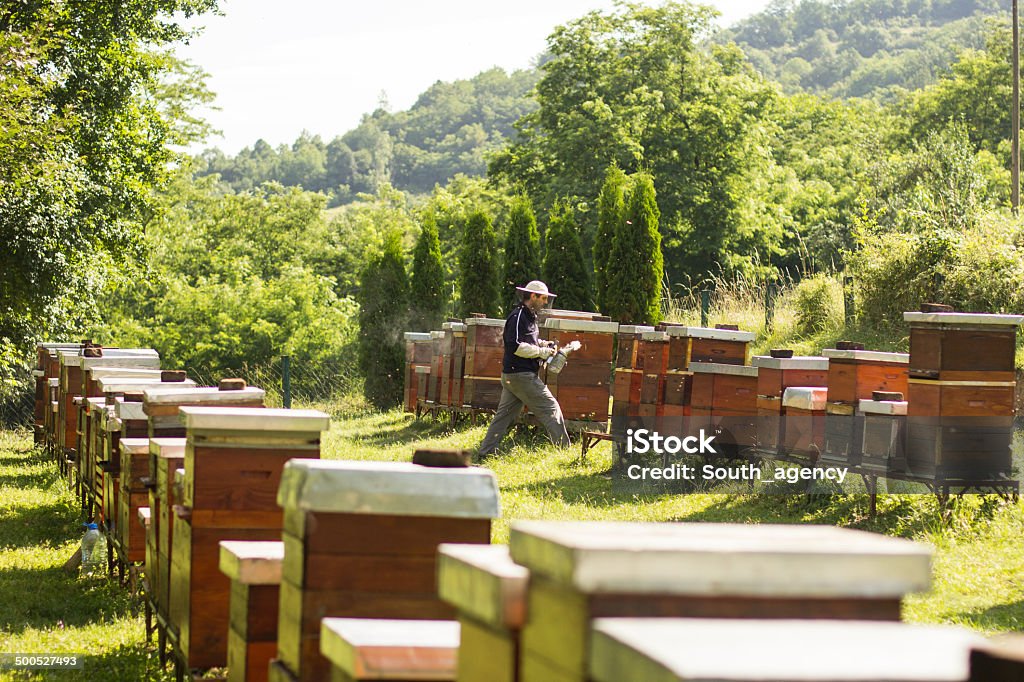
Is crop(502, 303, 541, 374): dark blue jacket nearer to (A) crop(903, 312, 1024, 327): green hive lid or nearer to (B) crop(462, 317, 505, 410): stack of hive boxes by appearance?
(B) crop(462, 317, 505, 410): stack of hive boxes

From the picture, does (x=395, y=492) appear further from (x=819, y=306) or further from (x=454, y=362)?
(x=819, y=306)

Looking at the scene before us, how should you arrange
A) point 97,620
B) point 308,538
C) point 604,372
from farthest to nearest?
point 604,372 → point 97,620 → point 308,538

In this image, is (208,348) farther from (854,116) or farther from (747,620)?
(854,116)

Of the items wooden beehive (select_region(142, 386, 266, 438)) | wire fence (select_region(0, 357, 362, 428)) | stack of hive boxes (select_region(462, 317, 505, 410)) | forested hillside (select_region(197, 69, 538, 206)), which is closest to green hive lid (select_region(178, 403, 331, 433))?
wooden beehive (select_region(142, 386, 266, 438))

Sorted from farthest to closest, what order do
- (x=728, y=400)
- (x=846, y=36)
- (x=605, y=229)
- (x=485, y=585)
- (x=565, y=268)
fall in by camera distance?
→ (x=846, y=36) < (x=565, y=268) < (x=605, y=229) < (x=728, y=400) < (x=485, y=585)

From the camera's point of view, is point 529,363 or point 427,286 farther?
point 427,286

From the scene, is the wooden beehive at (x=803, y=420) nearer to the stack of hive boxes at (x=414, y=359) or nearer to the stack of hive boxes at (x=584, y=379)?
the stack of hive boxes at (x=584, y=379)

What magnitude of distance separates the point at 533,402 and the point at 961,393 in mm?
4745

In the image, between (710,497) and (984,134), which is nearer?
(710,497)

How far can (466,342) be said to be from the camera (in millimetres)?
14766

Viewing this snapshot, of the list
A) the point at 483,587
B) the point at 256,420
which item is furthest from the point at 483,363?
the point at 483,587

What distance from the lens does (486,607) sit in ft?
5.93

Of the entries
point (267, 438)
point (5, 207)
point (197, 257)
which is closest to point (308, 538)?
point (267, 438)

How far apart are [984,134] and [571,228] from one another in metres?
32.2
